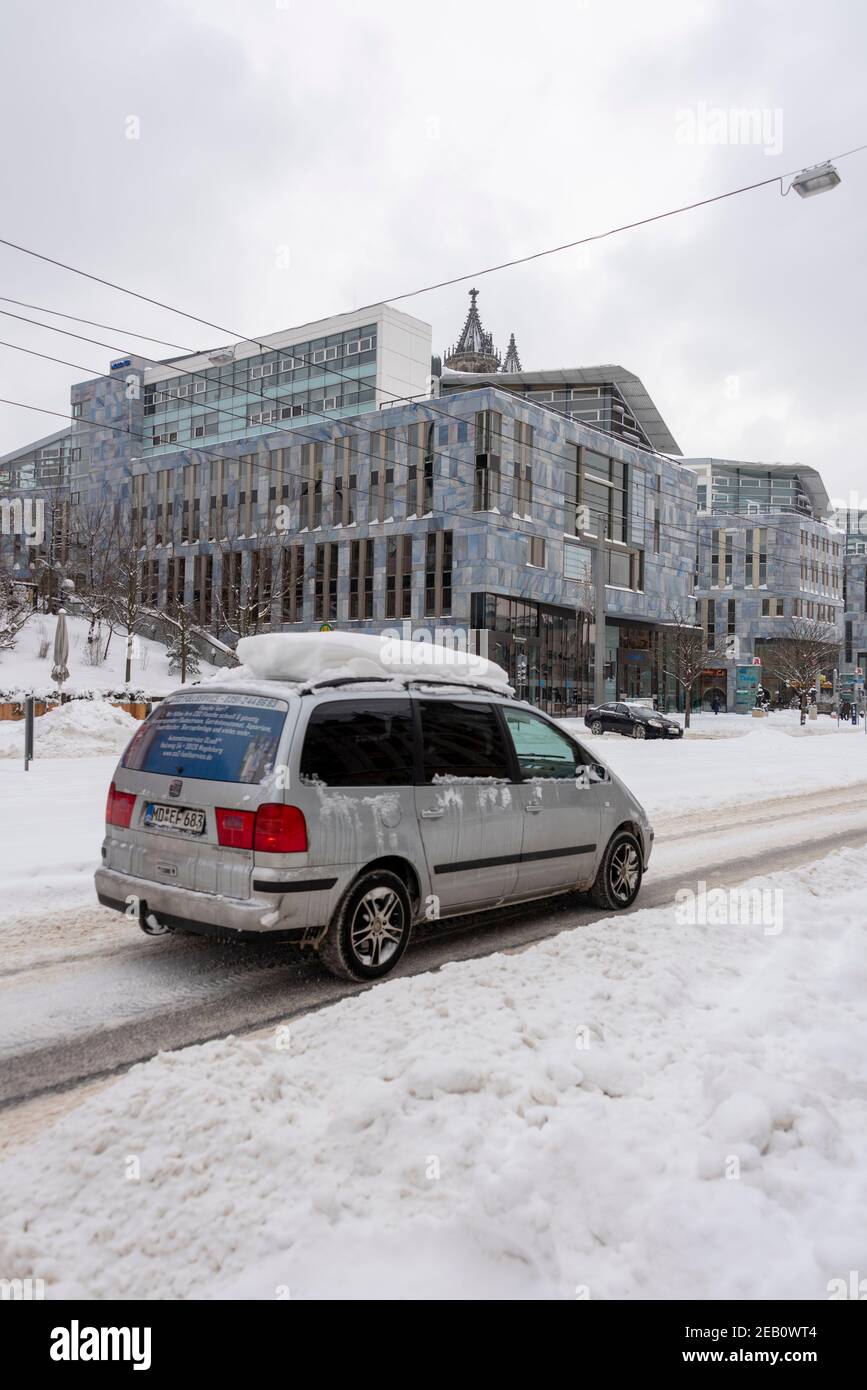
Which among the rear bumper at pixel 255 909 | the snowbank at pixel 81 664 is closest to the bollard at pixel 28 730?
the rear bumper at pixel 255 909

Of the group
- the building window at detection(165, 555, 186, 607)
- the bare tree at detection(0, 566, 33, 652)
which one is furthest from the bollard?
the building window at detection(165, 555, 186, 607)

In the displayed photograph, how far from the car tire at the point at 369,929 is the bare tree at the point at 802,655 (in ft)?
159

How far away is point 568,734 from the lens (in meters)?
6.86

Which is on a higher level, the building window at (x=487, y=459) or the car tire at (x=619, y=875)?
the building window at (x=487, y=459)

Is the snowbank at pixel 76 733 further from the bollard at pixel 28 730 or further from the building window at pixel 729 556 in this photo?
the building window at pixel 729 556

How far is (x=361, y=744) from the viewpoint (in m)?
5.23

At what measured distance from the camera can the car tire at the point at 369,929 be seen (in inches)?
197

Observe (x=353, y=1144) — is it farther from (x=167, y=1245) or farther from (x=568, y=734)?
(x=568, y=734)

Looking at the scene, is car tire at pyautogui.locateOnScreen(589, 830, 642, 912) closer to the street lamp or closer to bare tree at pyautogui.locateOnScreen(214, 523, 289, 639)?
the street lamp

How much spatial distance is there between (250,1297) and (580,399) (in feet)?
222

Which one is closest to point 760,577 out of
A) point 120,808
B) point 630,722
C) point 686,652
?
point 686,652

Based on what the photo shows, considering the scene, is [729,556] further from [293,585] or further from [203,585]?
[203,585]

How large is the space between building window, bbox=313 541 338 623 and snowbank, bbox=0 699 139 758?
36444 millimetres

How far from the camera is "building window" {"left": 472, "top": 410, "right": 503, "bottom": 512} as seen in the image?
50531 mm
